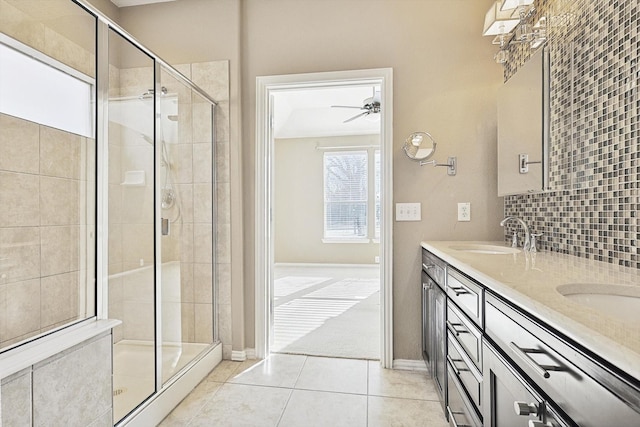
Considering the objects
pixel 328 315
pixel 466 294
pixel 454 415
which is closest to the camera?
pixel 466 294

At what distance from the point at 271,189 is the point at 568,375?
2.26 metres

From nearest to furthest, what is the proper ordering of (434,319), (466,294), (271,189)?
(466,294) → (434,319) → (271,189)

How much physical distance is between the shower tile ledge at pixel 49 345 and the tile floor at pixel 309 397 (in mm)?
732

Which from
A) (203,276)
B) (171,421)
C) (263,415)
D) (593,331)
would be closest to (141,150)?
(203,276)

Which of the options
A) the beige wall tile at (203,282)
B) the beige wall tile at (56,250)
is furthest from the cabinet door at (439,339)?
the beige wall tile at (56,250)

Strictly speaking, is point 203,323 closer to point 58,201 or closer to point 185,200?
point 185,200

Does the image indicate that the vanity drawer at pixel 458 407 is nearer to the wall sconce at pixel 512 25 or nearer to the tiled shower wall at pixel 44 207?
the tiled shower wall at pixel 44 207

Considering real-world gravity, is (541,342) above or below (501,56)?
below

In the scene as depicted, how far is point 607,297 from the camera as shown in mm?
1007

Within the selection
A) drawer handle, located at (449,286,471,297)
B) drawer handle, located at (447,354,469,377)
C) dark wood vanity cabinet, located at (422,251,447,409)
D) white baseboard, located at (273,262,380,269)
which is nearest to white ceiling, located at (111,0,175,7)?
dark wood vanity cabinet, located at (422,251,447,409)

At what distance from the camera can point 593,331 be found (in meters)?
0.61

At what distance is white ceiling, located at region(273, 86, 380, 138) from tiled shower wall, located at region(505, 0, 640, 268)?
11.0 ft

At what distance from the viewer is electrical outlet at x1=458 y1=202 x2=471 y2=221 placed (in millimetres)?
2418

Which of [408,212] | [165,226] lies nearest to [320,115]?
[408,212]
